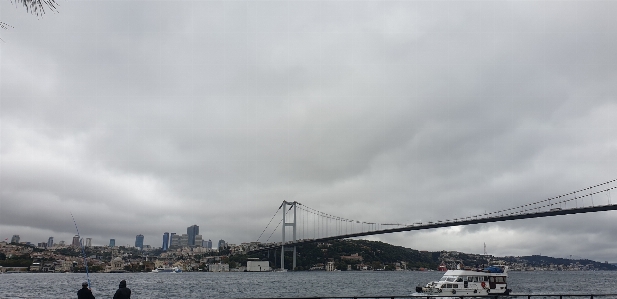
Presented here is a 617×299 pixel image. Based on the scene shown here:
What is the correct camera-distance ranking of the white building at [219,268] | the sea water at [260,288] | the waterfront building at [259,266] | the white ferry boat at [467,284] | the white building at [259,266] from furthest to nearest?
the white building at [219,268] → the white building at [259,266] → the waterfront building at [259,266] → the sea water at [260,288] → the white ferry boat at [467,284]

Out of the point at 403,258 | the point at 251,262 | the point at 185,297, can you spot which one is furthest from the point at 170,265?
the point at 185,297

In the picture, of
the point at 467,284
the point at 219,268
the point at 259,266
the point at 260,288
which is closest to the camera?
the point at 467,284

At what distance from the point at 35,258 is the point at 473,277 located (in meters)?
171

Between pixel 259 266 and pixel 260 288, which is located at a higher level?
pixel 259 266

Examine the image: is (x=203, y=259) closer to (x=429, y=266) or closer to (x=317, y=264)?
(x=317, y=264)

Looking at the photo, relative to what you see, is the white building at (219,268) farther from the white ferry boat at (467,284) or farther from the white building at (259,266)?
the white ferry boat at (467,284)

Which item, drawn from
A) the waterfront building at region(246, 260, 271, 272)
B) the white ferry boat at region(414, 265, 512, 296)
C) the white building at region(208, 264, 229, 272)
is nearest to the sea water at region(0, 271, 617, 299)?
the white ferry boat at region(414, 265, 512, 296)

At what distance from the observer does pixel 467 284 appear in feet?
122

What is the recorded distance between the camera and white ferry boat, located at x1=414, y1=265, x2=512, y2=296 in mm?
36531

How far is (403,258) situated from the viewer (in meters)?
165

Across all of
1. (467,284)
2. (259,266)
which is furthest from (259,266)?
(467,284)

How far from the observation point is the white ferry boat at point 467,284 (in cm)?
3653

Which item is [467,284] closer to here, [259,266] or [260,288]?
[260,288]

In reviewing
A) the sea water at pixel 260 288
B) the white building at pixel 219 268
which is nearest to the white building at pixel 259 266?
the white building at pixel 219 268
